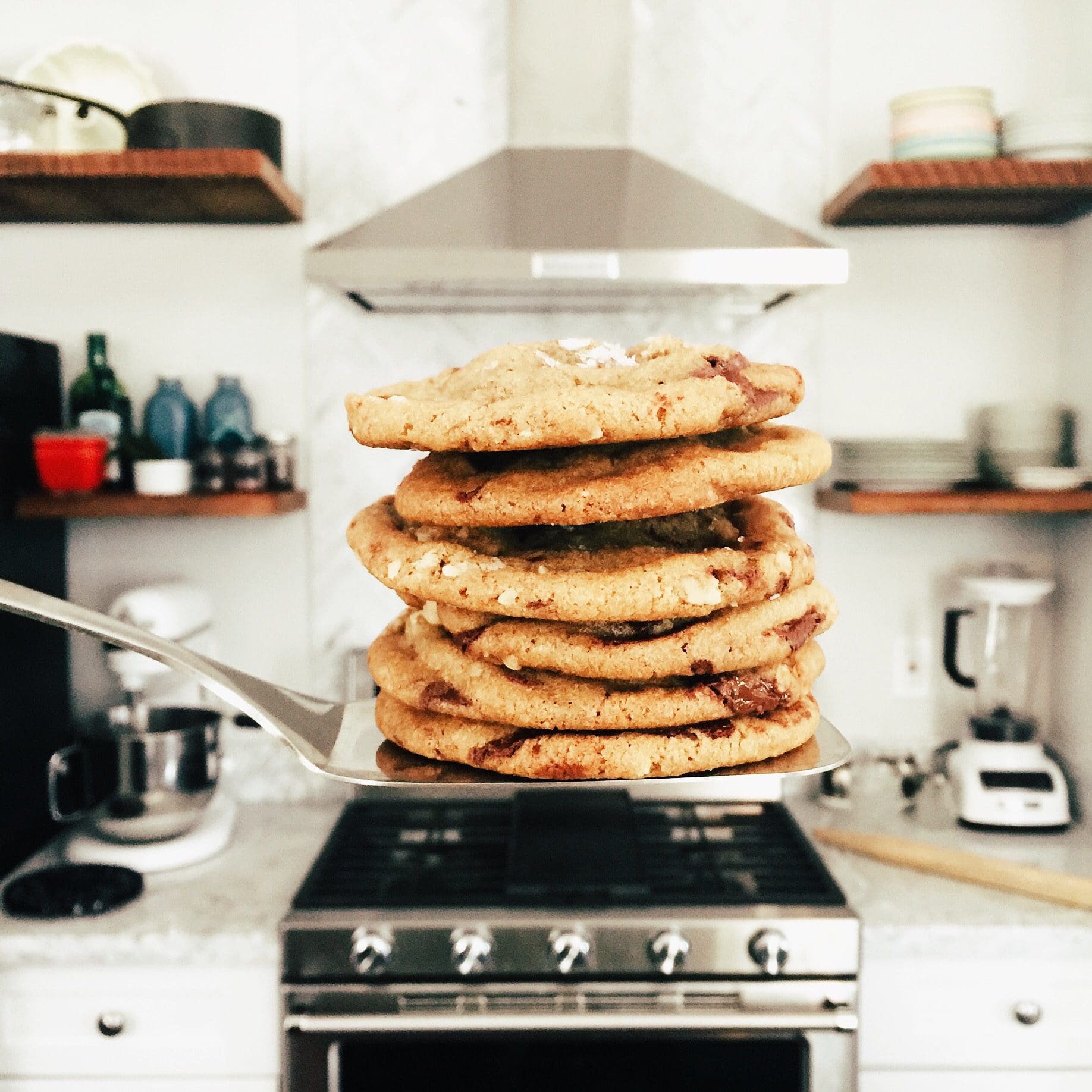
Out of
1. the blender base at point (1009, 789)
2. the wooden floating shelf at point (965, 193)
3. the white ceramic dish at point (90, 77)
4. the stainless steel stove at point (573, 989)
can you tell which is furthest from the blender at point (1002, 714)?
the white ceramic dish at point (90, 77)

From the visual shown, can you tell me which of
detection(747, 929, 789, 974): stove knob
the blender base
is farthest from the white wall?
the blender base

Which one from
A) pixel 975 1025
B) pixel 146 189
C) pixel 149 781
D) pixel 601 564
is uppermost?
pixel 146 189

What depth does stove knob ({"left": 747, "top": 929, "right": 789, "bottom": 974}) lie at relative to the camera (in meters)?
1.52

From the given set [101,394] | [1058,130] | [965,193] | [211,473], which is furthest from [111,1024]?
[1058,130]

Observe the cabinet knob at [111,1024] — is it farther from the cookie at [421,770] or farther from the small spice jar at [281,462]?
the cookie at [421,770]

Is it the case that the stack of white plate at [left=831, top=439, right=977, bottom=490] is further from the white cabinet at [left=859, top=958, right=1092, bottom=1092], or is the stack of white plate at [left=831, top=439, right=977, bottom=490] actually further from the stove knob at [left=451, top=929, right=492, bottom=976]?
the stove knob at [left=451, top=929, right=492, bottom=976]

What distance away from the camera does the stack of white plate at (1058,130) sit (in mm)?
1827

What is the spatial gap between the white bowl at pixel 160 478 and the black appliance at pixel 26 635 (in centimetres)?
24

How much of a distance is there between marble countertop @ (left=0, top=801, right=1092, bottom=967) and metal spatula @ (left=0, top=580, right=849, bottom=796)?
1.19 m

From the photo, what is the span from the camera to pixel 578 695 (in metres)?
0.59

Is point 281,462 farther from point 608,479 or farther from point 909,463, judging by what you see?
point 608,479

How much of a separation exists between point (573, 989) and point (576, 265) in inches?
47.4

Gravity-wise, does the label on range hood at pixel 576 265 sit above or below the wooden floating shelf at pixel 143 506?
above

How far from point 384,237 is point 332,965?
1.25 meters
